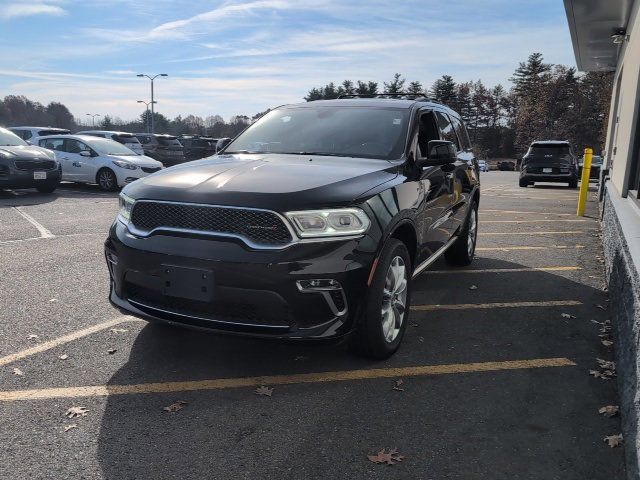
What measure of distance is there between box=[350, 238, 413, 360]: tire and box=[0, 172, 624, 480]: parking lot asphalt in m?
0.15

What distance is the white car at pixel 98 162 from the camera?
14.7 meters

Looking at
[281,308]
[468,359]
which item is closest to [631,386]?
[468,359]

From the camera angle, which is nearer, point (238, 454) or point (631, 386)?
point (238, 454)

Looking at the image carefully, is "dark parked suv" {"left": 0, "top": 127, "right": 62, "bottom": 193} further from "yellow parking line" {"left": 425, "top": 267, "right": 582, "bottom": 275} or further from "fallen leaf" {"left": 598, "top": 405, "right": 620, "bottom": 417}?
"fallen leaf" {"left": 598, "top": 405, "right": 620, "bottom": 417}

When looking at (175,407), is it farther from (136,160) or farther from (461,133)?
(136,160)

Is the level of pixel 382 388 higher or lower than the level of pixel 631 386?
lower

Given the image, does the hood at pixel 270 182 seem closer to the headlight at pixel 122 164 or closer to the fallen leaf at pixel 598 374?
the fallen leaf at pixel 598 374

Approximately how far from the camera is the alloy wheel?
380 centimetres

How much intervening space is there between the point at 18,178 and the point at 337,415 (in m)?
11.9

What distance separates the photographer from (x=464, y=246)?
22.0 ft

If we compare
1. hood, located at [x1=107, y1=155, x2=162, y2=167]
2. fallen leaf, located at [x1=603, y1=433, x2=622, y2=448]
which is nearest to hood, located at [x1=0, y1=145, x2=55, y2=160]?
hood, located at [x1=107, y1=155, x2=162, y2=167]

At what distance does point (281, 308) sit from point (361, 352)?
0.87 m

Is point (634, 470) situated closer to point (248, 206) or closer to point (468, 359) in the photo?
point (468, 359)

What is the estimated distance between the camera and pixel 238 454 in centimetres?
277
